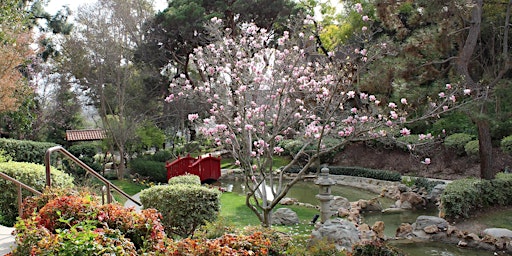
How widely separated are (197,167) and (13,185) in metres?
9.00

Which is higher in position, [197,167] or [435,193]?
[197,167]

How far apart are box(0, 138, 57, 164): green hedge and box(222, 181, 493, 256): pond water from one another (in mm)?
6576

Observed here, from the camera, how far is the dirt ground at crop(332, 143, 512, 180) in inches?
600

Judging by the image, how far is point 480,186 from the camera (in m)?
10.0

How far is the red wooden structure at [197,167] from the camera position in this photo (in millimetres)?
15656

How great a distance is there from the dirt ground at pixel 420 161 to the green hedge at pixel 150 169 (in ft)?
26.2

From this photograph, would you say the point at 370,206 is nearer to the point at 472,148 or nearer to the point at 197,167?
the point at 472,148

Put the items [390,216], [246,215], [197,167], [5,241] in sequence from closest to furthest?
[5,241] < [246,215] < [390,216] < [197,167]

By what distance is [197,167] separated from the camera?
1591cm

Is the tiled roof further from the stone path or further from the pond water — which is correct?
the stone path

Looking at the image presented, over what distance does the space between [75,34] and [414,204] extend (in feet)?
44.4

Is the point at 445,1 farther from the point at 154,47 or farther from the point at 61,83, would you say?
the point at 61,83

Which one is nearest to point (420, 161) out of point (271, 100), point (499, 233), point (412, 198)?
point (412, 198)

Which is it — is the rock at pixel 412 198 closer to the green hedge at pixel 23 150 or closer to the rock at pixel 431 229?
the rock at pixel 431 229
